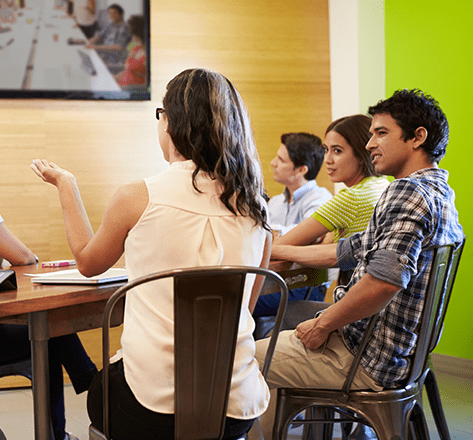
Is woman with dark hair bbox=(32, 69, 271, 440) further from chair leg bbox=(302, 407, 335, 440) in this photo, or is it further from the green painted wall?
the green painted wall

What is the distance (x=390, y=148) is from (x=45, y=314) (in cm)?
106

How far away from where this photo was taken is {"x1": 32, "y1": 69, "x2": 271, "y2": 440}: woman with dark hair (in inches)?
45.3

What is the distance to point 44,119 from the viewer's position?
10.9ft

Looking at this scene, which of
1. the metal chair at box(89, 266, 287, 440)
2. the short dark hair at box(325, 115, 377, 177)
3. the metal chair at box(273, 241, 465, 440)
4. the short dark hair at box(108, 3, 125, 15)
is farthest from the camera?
the short dark hair at box(108, 3, 125, 15)

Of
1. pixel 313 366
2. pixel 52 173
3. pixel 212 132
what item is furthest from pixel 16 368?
pixel 212 132

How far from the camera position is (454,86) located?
3287 millimetres

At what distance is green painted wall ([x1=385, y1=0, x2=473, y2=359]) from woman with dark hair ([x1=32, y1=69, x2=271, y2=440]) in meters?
2.31

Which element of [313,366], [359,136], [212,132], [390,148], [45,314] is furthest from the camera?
[359,136]

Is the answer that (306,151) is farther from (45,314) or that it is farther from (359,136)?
(45,314)

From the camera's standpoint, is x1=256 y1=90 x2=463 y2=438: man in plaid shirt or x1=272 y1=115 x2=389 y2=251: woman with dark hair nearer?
x1=256 y1=90 x2=463 y2=438: man in plaid shirt

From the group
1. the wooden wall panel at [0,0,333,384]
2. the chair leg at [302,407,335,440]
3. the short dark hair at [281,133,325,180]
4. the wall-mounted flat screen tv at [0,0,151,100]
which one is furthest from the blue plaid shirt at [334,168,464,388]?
the wall-mounted flat screen tv at [0,0,151,100]

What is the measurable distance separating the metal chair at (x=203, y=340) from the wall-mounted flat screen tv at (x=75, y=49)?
2527mm

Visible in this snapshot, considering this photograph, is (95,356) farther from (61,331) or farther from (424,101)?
(424,101)

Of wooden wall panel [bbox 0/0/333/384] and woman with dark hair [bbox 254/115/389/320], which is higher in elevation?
wooden wall panel [bbox 0/0/333/384]
